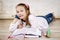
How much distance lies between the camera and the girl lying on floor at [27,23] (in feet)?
4.57

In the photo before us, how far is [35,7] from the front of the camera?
147 centimetres

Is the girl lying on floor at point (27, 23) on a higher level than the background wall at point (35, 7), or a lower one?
lower

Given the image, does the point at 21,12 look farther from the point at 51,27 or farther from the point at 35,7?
the point at 51,27

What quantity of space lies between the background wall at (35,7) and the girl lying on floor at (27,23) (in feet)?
0.12

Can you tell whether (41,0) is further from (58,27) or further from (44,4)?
(58,27)

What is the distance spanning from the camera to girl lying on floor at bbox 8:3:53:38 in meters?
1.39

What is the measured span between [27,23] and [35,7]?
Answer: 6.1 inches

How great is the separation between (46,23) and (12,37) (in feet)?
0.99

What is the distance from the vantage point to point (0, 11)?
1.47 metres

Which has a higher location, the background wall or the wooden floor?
the background wall

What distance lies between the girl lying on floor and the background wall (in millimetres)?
37

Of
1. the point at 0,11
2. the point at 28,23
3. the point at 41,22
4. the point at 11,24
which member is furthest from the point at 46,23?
the point at 0,11

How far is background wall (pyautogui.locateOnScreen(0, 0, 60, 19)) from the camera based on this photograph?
145 cm

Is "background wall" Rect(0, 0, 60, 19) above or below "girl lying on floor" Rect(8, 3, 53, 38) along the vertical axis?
above
